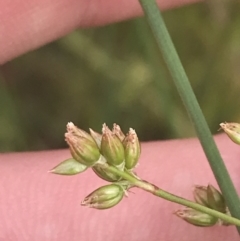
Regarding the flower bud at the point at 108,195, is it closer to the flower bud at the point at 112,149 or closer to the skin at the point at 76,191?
the flower bud at the point at 112,149

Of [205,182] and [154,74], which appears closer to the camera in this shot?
[205,182]

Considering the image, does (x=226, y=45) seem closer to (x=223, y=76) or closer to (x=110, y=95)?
(x=223, y=76)

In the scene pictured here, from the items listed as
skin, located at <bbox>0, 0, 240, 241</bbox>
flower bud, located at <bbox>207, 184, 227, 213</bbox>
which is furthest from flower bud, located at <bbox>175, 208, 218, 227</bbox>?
skin, located at <bbox>0, 0, 240, 241</bbox>

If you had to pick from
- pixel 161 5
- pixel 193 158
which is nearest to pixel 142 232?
pixel 193 158

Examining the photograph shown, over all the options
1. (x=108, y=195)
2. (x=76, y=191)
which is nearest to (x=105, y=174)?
(x=108, y=195)

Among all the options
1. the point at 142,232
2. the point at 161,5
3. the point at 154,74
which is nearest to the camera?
the point at 142,232

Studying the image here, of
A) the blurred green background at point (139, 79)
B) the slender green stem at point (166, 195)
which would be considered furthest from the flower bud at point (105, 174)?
the blurred green background at point (139, 79)
